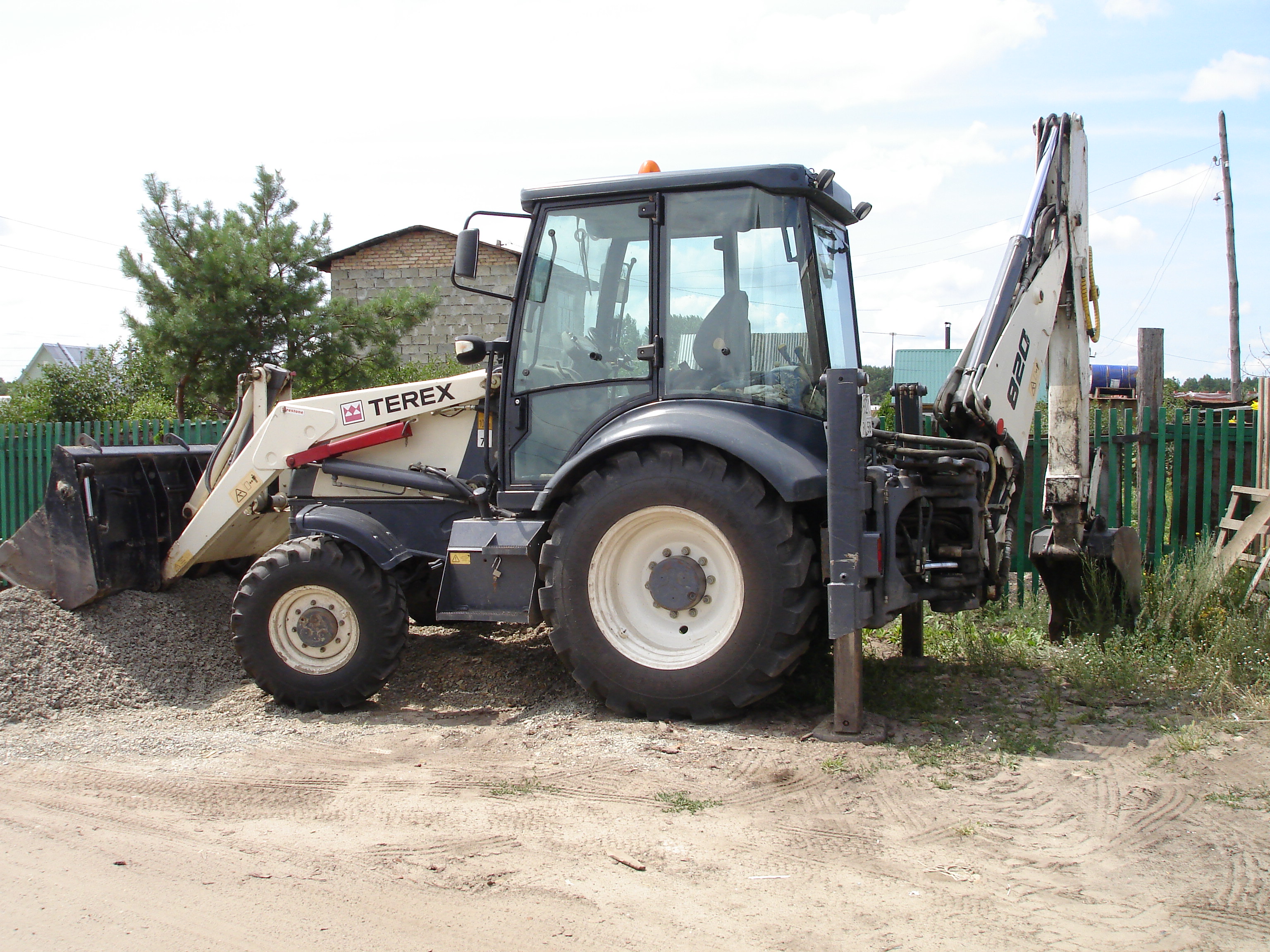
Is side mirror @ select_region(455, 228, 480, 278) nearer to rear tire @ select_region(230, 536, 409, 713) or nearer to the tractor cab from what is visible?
the tractor cab

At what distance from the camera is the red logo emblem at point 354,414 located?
6.32m

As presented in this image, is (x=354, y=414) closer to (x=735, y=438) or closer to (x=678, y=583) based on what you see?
(x=678, y=583)

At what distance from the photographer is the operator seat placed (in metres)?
5.16

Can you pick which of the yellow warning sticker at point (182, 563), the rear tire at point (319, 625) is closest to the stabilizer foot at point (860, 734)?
the rear tire at point (319, 625)

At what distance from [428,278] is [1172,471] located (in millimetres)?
16490

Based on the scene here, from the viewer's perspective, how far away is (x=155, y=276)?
14.8 m

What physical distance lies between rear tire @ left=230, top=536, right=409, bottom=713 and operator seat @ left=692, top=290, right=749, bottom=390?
218 centimetres

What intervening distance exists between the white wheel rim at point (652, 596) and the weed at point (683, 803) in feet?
3.15

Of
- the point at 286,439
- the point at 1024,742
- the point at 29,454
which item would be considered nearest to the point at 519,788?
the point at 1024,742

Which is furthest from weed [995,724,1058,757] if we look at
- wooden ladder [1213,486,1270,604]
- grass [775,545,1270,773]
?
wooden ladder [1213,486,1270,604]

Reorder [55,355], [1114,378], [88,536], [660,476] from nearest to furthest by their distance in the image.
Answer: [660,476], [88,536], [1114,378], [55,355]

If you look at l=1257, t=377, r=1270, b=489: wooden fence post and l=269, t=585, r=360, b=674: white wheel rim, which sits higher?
l=1257, t=377, r=1270, b=489: wooden fence post

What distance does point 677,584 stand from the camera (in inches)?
200

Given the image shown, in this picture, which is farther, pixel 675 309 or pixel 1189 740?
pixel 675 309
